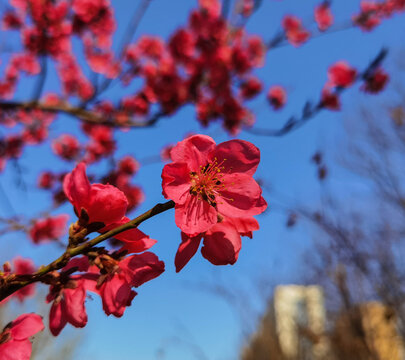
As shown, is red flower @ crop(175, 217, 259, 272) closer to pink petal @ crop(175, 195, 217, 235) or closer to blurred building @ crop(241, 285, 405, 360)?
pink petal @ crop(175, 195, 217, 235)

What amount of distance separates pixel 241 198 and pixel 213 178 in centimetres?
7

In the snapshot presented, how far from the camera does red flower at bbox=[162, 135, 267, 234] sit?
2.23ft

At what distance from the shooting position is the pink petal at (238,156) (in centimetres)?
71

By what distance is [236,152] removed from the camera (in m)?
0.72

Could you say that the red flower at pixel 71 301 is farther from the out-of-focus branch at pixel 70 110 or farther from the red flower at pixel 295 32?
the red flower at pixel 295 32

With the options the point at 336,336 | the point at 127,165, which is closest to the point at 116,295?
the point at 127,165

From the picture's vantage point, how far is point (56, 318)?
0.70 meters

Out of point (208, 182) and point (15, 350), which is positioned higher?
point (208, 182)

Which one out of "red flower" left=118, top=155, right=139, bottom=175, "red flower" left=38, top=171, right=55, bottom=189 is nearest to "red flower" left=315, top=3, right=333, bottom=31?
"red flower" left=118, top=155, right=139, bottom=175

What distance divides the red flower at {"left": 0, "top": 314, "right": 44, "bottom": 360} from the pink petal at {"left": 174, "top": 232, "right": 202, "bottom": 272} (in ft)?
0.95

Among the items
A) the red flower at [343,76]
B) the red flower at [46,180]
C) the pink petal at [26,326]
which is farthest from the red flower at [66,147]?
the pink petal at [26,326]

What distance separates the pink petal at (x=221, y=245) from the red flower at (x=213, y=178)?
2cm

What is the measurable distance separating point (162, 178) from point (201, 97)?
13.7 ft

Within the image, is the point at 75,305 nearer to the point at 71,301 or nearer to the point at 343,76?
the point at 71,301
